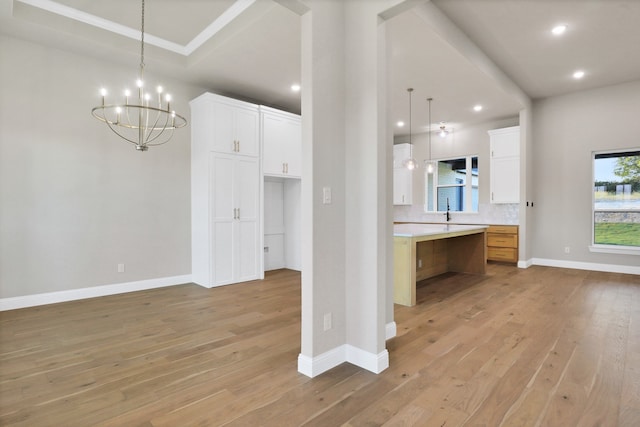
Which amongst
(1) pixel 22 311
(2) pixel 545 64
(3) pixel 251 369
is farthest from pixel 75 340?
(2) pixel 545 64

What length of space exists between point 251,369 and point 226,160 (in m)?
3.25

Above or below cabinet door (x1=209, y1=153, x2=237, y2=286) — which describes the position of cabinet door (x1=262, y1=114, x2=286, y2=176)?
above

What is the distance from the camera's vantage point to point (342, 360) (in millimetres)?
2373

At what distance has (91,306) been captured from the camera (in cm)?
373

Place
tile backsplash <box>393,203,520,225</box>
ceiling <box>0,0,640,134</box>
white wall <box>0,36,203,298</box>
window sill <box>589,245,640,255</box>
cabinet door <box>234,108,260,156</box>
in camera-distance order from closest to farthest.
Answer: ceiling <box>0,0,640,134</box> → white wall <box>0,36,203,298</box> → cabinet door <box>234,108,260,156</box> → window sill <box>589,245,640,255</box> → tile backsplash <box>393,203,520,225</box>

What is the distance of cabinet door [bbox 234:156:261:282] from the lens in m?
4.93

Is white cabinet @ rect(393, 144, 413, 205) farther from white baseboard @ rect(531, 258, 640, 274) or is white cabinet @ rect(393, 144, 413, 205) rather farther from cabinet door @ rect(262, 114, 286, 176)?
cabinet door @ rect(262, 114, 286, 176)

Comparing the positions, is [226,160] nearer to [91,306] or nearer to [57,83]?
[57,83]

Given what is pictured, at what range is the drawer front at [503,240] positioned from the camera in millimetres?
6301

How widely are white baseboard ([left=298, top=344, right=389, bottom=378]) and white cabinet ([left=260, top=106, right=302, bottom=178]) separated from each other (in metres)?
3.49

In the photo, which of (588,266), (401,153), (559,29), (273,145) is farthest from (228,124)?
(588,266)

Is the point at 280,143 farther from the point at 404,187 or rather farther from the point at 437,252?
the point at 404,187

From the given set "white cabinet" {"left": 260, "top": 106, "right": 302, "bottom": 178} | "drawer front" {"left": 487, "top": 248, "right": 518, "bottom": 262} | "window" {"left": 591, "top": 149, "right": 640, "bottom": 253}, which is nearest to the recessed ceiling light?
"window" {"left": 591, "top": 149, "right": 640, "bottom": 253}

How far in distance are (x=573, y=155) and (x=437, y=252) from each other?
321cm
